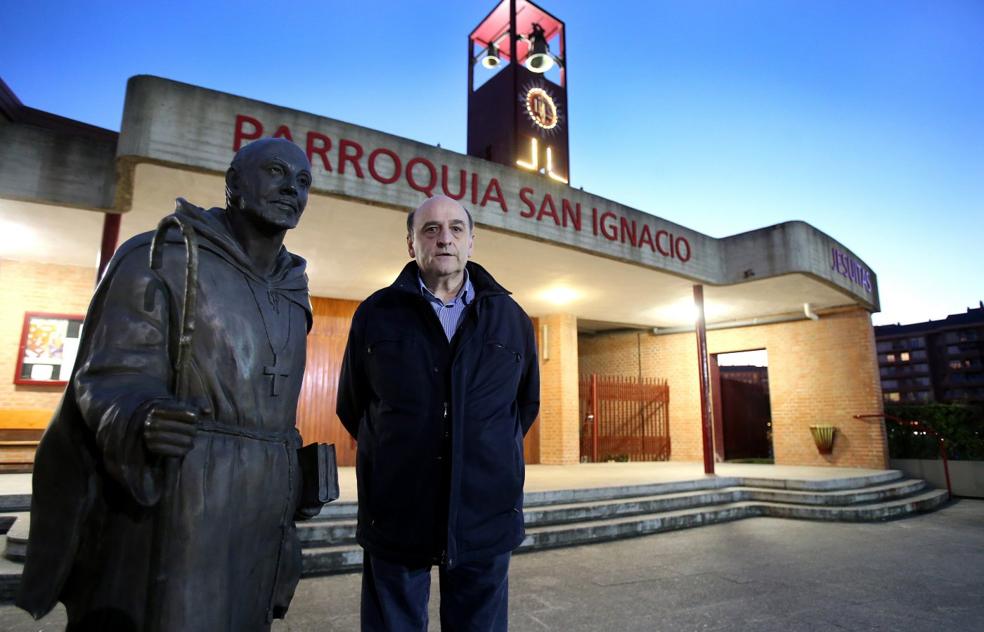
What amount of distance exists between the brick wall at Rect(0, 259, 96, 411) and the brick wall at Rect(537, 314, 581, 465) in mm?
8380

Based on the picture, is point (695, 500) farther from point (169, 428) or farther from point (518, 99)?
point (518, 99)

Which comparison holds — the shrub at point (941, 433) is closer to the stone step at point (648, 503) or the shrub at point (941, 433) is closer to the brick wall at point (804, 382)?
the brick wall at point (804, 382)

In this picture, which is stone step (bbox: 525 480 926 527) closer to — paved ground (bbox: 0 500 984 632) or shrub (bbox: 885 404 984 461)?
paved ground (bbox: 0 500 984 632)

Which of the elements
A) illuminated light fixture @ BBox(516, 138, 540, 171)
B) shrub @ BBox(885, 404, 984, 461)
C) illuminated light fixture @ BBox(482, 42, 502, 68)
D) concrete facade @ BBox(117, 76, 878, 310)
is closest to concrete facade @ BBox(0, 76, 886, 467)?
concrete facade @ BBox(117, 76, 878, 310)

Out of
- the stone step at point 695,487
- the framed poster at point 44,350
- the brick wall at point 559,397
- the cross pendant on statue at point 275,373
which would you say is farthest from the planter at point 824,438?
the framed poster at point 44,350

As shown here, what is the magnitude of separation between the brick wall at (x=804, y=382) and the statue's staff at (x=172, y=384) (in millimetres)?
12831

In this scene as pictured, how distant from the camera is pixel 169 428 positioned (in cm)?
101

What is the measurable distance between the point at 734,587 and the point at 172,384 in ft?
13.7

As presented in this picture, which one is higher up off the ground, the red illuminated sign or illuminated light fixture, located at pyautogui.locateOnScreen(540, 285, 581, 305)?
the red illuminated sign

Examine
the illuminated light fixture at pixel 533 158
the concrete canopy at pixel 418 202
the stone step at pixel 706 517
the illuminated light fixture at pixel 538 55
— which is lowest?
the stone step at pixel 706 517

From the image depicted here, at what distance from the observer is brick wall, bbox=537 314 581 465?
38.0 feet

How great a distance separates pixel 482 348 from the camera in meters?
1.85

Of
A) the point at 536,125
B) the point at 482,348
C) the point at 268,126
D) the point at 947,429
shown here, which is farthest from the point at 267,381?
the point at 536,125

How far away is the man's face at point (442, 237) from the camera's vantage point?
76.0 inches
